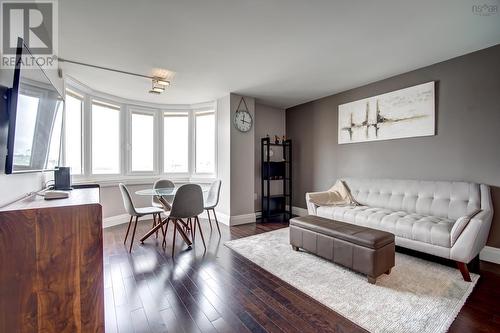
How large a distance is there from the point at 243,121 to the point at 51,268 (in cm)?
367

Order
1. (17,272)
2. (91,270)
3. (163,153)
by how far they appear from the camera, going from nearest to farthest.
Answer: (17,272) → (91,270) → (163,153)

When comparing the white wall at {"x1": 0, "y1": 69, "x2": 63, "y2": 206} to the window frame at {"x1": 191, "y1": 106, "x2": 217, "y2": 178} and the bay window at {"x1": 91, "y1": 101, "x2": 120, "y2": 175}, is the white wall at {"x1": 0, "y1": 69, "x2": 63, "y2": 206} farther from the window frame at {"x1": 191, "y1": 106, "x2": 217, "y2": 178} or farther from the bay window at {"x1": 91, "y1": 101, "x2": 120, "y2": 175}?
the window frame at {"x1": 191, "y1": 106, "x2": 217, "y2": 178}

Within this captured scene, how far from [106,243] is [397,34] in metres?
4.52

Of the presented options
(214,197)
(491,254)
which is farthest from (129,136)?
(491,254)

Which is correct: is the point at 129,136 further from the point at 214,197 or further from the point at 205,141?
the point at 214,197

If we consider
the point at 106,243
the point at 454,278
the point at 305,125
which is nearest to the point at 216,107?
the point at 305,125

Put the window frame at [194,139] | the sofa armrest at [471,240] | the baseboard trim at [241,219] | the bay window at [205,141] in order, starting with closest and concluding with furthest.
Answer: the sofa armrest at [471,240] → the baseboard trim at [241,219] → the window frame at [194,139] → the bay window at [205,141]

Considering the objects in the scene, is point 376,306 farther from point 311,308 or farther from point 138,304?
point 138,304

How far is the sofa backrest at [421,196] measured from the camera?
2.58m

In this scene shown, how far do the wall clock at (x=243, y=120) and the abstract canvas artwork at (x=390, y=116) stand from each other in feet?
5.75

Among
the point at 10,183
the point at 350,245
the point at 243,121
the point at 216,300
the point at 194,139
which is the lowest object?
the point at 216,300

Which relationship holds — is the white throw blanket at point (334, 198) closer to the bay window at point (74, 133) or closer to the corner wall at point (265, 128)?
the corner wall at point (265, 128)

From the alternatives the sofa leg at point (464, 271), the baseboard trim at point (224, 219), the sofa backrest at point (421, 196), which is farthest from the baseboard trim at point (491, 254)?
the baseboard trim at point (224, 219)

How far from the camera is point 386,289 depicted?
2.01m
